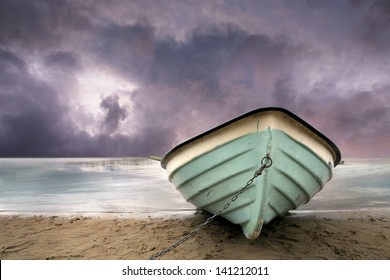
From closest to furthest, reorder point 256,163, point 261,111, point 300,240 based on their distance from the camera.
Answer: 1. point 261,111
2. point 256,163
3. point 300,240

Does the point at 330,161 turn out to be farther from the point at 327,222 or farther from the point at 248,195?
the point at 327,222

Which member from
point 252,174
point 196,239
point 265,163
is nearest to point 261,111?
point 265,163

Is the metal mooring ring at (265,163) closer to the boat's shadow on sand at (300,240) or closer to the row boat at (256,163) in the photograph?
the row boat at (256,163)

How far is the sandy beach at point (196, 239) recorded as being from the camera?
11.8 ft

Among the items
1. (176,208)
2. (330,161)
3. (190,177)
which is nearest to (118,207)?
(176,208)

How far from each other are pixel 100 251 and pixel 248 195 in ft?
6.78

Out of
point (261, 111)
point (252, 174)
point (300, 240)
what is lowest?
point (300, 240)

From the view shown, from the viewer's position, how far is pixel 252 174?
3.07m

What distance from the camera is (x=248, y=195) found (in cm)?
321

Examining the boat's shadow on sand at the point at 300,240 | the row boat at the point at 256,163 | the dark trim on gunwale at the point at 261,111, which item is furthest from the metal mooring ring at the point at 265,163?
the boat's shadow on sand at the point at 300,240

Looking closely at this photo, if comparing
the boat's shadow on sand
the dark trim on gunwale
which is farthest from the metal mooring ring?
the boat's shadow on sand

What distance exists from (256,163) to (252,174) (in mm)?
137

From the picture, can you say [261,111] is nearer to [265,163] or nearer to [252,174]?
[265,163]

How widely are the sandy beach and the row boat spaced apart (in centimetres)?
53
